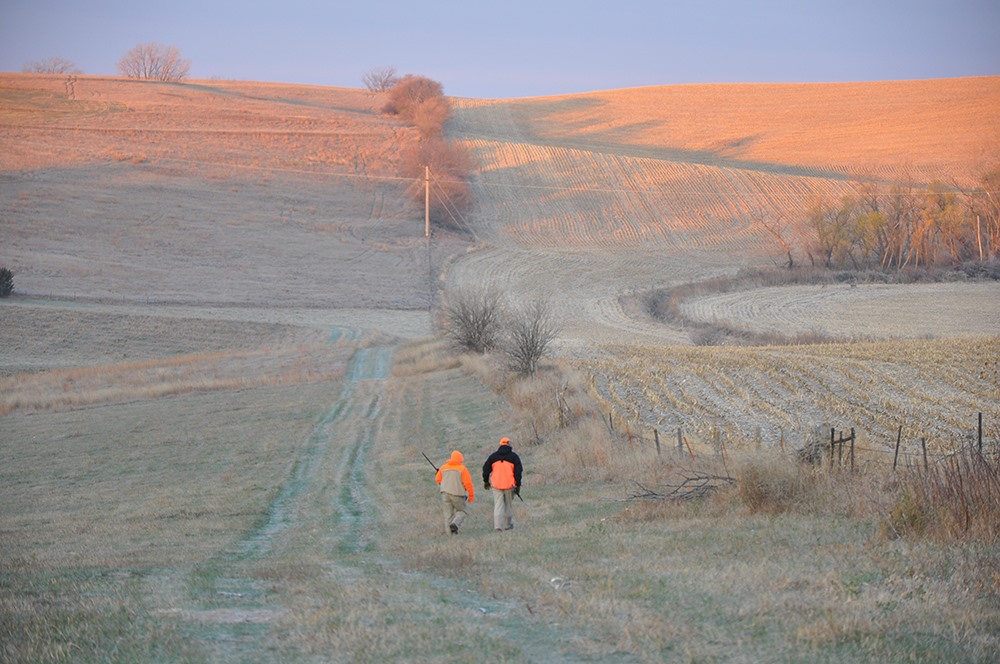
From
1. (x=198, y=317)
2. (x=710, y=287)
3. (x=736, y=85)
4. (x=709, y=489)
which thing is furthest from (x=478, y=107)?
(x=709, y=489)

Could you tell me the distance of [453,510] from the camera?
1428 cm

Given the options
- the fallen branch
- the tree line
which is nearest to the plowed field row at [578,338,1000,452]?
the fallen branch

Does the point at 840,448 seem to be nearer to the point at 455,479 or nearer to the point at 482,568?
the point at 455,479

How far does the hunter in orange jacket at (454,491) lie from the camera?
14.0 meters

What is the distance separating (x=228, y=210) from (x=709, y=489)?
212 ft

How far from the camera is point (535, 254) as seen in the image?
7062cm

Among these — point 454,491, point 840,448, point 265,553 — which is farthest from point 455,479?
point 840,448

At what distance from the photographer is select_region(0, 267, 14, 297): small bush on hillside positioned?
166 ft

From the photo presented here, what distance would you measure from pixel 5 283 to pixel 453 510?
4512cm

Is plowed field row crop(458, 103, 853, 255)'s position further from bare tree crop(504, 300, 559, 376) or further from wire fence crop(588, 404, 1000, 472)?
wire fence crop(588, 404, 1000, 472)

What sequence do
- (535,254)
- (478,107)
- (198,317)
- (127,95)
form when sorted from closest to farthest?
(198,317)
(535,254)
(127,95)
(478,107)

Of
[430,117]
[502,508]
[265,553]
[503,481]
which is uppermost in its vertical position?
[430,117]

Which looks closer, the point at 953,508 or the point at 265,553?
the point at 953,508

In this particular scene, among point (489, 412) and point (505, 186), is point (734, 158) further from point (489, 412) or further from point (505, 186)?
point (489, 412)
